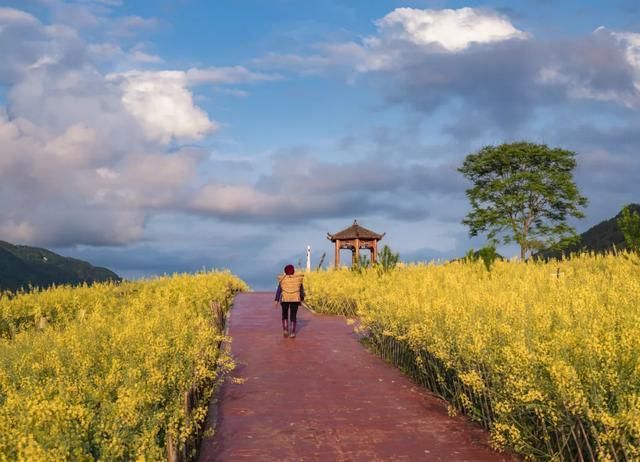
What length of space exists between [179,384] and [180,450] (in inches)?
28.7

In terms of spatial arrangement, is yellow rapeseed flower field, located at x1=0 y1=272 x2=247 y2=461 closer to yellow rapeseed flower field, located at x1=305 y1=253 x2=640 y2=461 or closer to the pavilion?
yellow rapeseed flower field, located at x1=305 y1=253 x2=640 y2=461

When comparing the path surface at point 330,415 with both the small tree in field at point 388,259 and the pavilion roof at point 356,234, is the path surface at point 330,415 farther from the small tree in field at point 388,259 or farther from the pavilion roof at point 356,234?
the pavilion roof at point 356,234

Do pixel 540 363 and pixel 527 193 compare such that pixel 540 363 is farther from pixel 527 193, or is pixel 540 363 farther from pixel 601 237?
pixel 601 237

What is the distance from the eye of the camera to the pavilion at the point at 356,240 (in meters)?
38.7

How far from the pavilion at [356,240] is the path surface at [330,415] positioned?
82.9 ft

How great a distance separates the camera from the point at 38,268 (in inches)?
5930

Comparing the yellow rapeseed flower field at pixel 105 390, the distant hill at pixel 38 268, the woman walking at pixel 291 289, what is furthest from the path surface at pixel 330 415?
the distant hill at pixel 38 268

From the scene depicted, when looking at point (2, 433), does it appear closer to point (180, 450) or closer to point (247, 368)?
point (180, 450)

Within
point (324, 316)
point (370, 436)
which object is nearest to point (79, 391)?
point (370, 436)

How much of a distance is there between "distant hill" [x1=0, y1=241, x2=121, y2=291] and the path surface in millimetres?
129631

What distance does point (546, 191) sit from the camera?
4647 centimetres

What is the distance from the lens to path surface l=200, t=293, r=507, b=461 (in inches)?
284

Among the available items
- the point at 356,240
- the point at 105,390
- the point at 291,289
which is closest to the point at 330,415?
the point at 105,390

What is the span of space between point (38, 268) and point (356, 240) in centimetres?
13262
